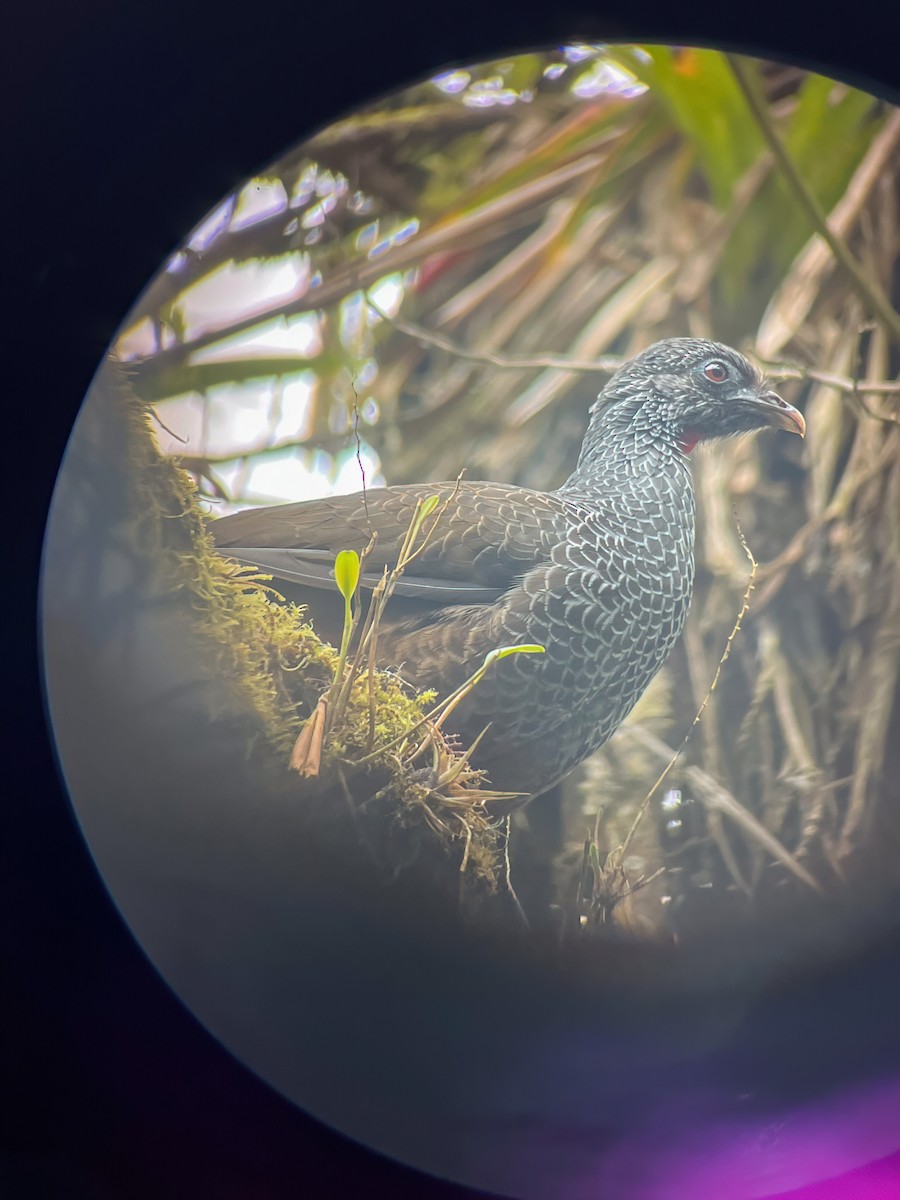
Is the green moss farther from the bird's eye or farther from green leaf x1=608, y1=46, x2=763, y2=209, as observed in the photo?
green leaf x1=608, y1=46, x2=763, y2=209

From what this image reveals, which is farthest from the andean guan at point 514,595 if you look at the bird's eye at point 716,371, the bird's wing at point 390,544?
the bird's eye at point 716,371

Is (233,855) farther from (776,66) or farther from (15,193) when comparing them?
(776,66)

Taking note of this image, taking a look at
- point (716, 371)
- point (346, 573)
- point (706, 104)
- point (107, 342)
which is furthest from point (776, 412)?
point (107, 342)

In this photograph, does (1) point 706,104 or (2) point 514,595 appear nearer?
(2) point 514,595

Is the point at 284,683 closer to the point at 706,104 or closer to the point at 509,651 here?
the point at 509,651

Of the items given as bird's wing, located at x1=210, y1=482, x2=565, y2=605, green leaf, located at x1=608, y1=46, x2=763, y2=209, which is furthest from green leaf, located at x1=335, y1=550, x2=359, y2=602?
green leaf, located at x1=608, y1=46, x2=763, y2=209

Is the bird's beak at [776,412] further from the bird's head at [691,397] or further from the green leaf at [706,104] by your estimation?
the green leaf at [706,104]
